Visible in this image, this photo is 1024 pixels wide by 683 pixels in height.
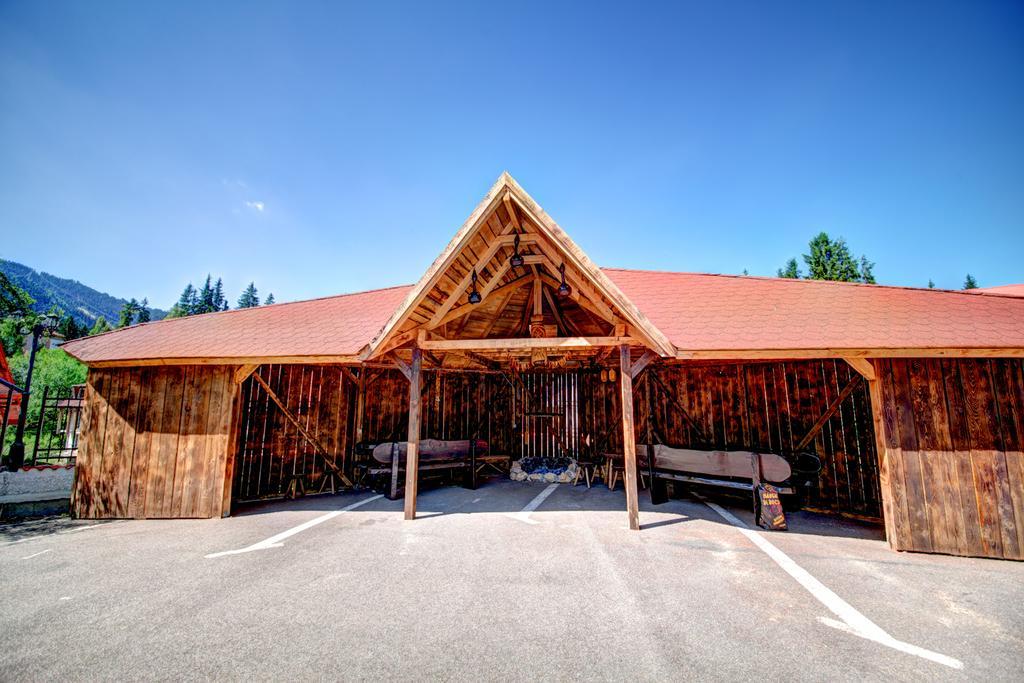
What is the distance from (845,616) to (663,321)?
16.3ft

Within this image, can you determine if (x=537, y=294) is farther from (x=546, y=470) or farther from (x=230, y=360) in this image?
(x=230, y=360)

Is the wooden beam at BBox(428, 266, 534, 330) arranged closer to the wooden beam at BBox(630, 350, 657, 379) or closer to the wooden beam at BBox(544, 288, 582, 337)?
the wooden beam at BBox(544, 288, 582, 337)

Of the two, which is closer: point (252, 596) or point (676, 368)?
point (252, 596)

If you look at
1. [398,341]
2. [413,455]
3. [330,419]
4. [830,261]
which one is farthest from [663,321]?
[830,261]

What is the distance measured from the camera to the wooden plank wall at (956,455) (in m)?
5.58

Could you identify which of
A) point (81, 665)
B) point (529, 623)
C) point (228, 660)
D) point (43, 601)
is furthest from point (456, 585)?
point (43, 601)

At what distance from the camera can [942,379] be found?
5.91 metres

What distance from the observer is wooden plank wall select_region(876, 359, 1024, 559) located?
558cm

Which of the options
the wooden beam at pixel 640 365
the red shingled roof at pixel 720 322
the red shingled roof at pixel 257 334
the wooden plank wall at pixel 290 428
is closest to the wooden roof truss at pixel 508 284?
the wooden beam at pixel 640 365

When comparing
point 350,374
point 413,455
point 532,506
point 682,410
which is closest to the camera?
point 413,455

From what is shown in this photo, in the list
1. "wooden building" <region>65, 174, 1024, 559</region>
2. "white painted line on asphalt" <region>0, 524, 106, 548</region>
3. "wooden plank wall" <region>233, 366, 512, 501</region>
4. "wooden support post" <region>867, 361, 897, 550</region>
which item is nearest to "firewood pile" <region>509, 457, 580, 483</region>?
"wooden building" <region>65, 174, 1024, 559</region>

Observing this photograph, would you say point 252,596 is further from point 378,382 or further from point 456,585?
point 378,382

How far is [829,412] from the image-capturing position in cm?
774

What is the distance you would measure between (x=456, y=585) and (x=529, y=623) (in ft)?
3.84
